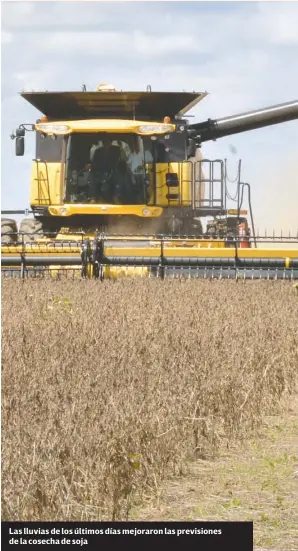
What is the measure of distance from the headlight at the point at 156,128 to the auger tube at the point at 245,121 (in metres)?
1.15

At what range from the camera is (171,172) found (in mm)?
16250

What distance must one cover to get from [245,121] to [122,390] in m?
12.0

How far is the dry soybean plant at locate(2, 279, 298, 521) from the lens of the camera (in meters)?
4.39

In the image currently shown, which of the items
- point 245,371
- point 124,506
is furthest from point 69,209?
point 124,506

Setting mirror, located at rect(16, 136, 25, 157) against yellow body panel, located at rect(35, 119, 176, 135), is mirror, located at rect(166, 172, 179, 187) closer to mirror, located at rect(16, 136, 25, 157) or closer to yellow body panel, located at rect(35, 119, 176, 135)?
yellow body panel, located at rect(35, 119, 176, 135)

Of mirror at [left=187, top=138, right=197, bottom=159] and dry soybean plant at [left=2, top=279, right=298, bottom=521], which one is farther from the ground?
mirror at [left=187, top=138, right=197, bottom=159]

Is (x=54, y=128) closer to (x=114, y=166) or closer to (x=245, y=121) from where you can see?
(x=114, y=166)

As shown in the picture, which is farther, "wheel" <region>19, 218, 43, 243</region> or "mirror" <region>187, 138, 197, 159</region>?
"wheel" <region>19, 218, 43, 243</region>

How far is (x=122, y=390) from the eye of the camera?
6.11 meters
